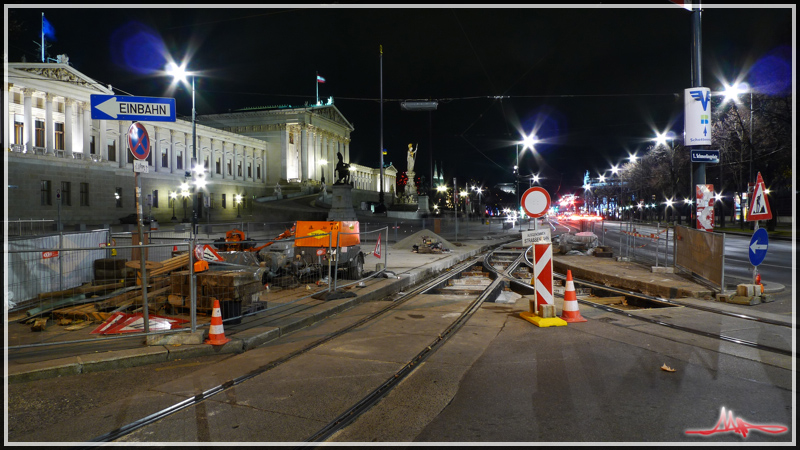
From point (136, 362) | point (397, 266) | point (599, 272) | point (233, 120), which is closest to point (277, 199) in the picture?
point (233, 120)

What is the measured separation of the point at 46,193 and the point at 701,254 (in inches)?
2029

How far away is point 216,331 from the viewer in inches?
242

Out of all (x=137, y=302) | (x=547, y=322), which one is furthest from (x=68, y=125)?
(x=547, y=322)

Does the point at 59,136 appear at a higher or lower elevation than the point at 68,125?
lower

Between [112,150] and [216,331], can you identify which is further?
[112,150]

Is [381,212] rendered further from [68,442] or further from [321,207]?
[68,442]

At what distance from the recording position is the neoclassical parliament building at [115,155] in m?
40.7

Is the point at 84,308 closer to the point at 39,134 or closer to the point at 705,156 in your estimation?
the point at 705,156

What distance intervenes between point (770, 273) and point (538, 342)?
35.6 ft

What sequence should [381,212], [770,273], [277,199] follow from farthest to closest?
[277,199], [381,212], [770,273]

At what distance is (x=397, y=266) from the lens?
1562 cm

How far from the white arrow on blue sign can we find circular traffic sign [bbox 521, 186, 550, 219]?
19.6ft

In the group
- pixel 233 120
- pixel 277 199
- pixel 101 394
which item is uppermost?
pixel 233 120

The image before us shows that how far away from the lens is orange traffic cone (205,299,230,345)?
20.0 ft
